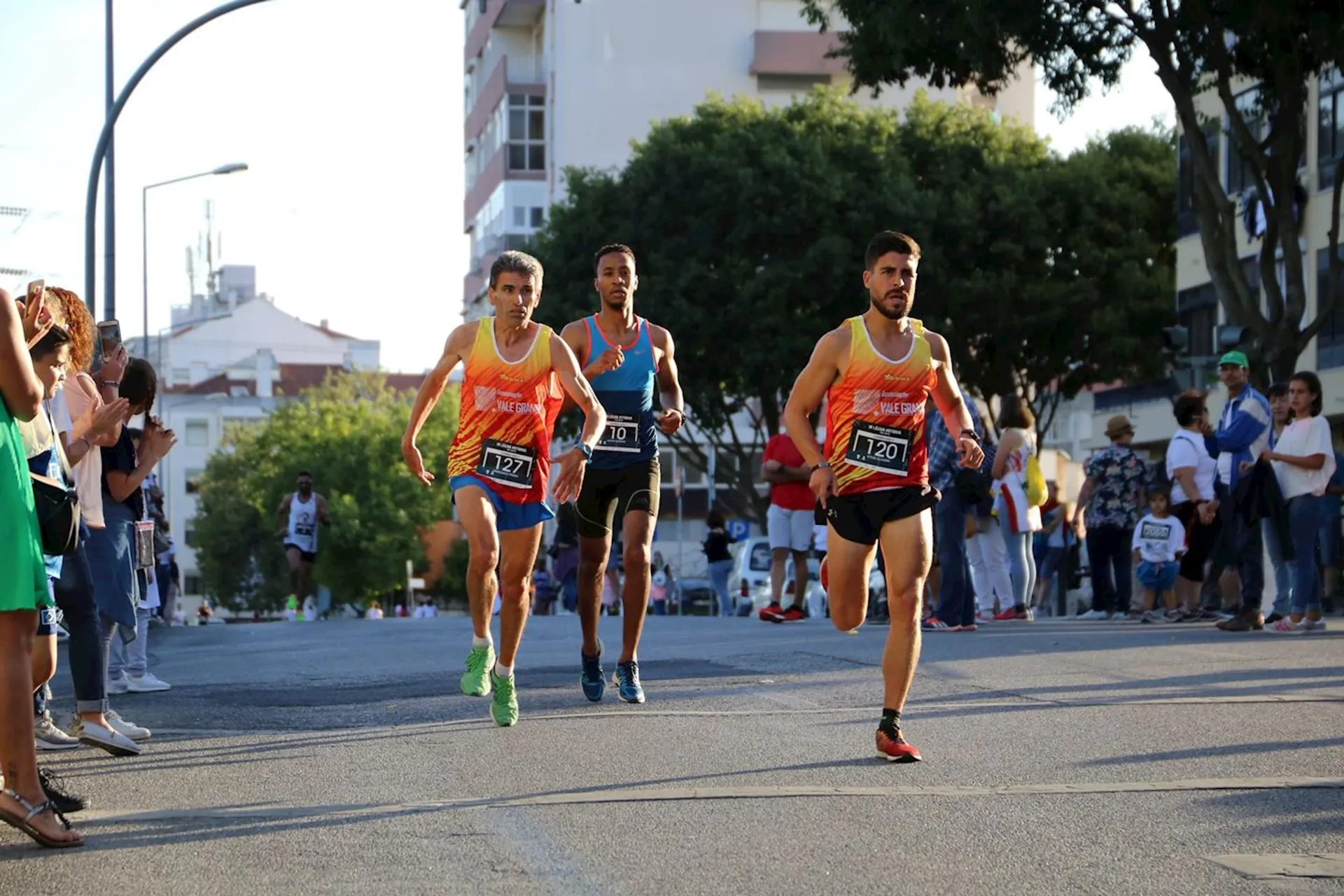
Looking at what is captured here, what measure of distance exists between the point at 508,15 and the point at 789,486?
2407 inches

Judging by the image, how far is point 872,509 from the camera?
841 centimetres

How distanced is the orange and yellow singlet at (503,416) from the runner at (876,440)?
1.46 meters

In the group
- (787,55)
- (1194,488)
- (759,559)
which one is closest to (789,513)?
(1194,488)

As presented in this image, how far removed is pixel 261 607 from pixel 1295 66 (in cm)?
7120

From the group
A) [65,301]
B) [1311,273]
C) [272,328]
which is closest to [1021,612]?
[65,301]

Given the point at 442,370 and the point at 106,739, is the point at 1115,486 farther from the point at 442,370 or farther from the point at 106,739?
the point at 106,739

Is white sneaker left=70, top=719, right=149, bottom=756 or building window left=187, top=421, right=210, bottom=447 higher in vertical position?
building window left=187, top=421, right=210, bottom=447

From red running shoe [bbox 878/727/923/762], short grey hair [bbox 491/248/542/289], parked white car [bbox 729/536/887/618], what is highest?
short grey hair [bbox 491/248/542/289]

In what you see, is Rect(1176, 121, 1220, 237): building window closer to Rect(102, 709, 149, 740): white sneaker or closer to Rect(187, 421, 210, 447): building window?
Rect(102, 709, 149, 740): white sneaker

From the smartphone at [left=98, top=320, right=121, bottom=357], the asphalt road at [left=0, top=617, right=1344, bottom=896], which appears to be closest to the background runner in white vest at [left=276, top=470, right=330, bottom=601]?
the smartphone at [left=98, top=320, right=121, bottom=357]

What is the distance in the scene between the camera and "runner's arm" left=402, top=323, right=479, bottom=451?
9578 mm

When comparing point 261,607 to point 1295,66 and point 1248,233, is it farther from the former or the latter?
point 1295,66

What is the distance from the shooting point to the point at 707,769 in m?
7.80

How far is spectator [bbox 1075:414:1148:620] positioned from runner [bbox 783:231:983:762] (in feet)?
34.8
